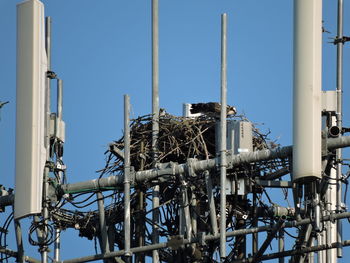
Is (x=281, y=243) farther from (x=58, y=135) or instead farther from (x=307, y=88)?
(x=58, y=135)

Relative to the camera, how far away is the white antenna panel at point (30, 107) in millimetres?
34062

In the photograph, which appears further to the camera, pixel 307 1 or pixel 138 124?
pixel 138 124

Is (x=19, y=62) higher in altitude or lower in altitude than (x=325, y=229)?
higher

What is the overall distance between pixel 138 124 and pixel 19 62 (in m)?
3.01

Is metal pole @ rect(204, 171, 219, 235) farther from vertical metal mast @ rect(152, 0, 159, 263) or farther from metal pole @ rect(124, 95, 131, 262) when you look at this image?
vertical metal mast @ rect(152, 0, 159, 263)

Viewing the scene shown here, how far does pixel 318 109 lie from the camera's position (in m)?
32.6


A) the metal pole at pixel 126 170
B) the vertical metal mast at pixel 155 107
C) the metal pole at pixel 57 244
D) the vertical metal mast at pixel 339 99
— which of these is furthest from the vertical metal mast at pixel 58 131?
the vertical metal mast at pixel 339 99

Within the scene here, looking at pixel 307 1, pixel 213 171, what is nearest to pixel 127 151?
pixel 213 171

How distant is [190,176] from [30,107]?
2624 millimetres

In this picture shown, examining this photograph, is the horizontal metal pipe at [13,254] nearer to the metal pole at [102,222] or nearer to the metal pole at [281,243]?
the metal pole at [102,222]

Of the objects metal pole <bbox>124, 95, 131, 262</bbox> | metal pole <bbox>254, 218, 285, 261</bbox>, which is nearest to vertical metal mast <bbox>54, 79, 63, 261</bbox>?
metal pole <bbox>124, 95, 131, 262</bbox>

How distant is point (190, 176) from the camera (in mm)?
34281

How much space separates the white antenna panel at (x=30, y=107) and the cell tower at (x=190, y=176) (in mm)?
15

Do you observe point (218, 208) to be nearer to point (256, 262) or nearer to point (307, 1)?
point (256, 262)
